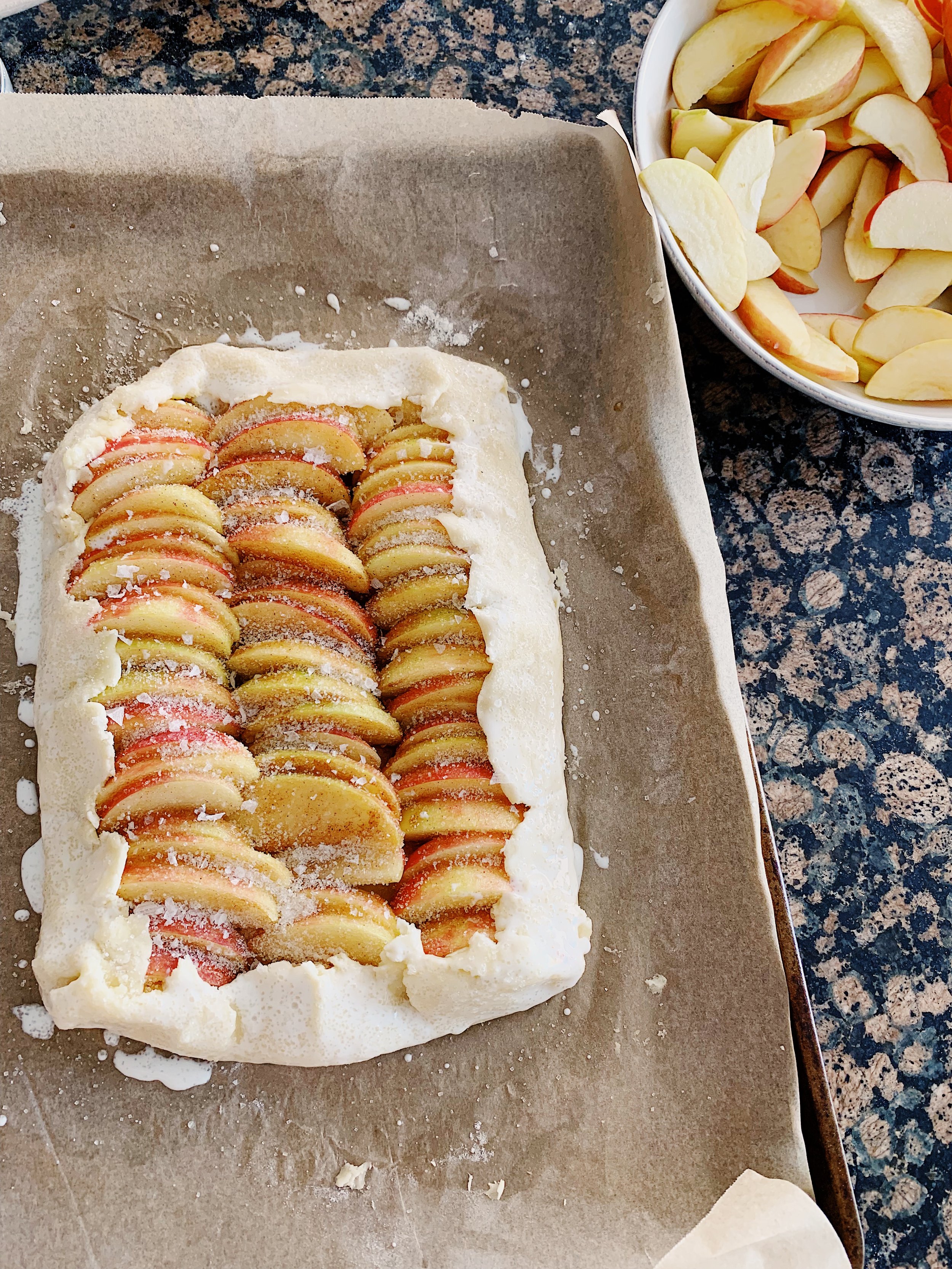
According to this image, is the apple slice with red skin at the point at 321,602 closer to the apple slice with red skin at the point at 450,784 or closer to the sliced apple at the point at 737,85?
the apple slice with red skin at the point at 450,784

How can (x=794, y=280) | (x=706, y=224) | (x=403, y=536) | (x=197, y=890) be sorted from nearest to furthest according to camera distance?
(x=197, y=890) → (x=403, y=536) → (x=706, y=224) → (x=794, y=280)

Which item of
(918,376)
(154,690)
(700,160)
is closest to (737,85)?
(700,160)

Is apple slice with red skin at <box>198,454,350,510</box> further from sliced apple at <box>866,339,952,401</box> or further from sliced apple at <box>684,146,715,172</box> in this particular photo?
sliced apple at <box>866,339,952,401</box>

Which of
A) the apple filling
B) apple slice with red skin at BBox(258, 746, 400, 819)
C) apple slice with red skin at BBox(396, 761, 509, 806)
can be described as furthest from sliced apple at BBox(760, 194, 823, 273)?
apple slice with red skin at BBox(258, 746, 400, 819)

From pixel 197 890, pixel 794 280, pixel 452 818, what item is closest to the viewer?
pixel 197 890

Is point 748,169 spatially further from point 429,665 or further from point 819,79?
point 429,665

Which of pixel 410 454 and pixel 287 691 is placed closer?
pixel 287 691

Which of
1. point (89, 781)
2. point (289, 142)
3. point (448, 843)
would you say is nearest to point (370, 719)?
point (448, 843)

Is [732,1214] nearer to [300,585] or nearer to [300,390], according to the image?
[300,585]
